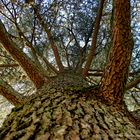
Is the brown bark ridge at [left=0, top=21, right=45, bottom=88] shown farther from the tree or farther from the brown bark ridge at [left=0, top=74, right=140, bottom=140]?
the brown bark ridge at [left=0, top=74, right=140, bottom=140]

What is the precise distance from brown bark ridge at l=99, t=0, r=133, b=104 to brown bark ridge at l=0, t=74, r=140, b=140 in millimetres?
139

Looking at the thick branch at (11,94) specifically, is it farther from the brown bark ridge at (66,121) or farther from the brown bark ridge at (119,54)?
the brown bark ridge at (119,54)

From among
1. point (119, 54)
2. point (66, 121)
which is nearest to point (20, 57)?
point (119, 54)

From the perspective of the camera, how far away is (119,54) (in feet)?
6.91

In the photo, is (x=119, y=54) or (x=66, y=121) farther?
(x=119, y=54)

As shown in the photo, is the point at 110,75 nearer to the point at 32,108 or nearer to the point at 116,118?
the point at 116,118

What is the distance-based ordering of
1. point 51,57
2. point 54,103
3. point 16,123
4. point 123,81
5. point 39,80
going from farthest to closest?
point 51,57
point 39,80
point 123,81
point 54,103
point 16,123

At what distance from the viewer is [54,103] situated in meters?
2.00

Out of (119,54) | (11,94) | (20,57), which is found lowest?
(11,94)

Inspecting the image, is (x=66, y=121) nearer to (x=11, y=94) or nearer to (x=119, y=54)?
(x=119, y=54)

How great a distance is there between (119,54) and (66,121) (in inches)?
31.6

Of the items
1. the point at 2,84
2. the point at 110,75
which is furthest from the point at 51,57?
the point at 110,75

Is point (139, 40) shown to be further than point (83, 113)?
Yes

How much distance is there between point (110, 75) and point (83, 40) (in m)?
3.18
